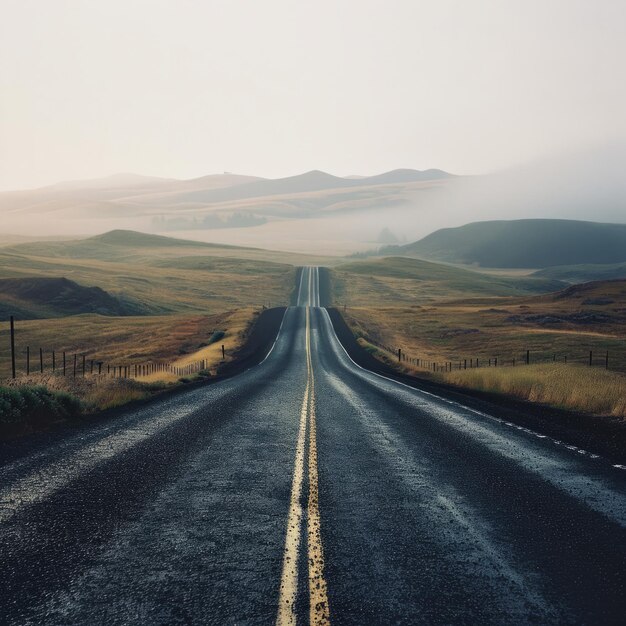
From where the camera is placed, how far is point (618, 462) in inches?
376

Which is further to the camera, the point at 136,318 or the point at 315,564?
the point at 136,318

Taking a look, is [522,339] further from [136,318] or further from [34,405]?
[34,405]

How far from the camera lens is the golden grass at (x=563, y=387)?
15.6 metres

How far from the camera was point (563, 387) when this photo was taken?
1859cm

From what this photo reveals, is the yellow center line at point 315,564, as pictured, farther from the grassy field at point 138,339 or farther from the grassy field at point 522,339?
the grassy field at point 138,339

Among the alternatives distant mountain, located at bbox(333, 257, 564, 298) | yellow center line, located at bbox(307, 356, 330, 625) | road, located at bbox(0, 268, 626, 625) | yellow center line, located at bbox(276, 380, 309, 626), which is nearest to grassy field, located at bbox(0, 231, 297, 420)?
road, located at bbox(0, 268, 626, 625)

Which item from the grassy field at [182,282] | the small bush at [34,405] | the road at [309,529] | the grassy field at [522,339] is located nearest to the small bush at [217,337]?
the grassy field at [522,339]

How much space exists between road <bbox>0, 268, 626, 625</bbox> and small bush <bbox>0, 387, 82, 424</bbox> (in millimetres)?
1638

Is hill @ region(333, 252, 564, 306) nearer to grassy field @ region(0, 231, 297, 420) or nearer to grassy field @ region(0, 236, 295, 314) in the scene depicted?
grassy field @ region(0, 236, 295, 314)

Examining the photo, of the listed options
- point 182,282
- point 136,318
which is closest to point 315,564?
point 136,318

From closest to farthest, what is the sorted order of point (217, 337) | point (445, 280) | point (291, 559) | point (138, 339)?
point (291, 559)
point (217, 337)
point (138, 339)
point (445, 280)

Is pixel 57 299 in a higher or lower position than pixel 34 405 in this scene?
lower

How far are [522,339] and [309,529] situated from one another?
5947cm

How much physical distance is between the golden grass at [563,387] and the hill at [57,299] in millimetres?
73847
